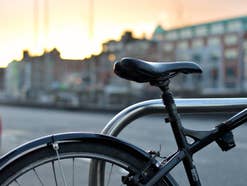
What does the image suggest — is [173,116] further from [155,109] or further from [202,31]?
[202,31]

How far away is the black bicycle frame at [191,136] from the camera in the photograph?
215 centimetres

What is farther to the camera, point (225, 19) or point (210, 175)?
point (225, 19)

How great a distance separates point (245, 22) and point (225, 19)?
554cm

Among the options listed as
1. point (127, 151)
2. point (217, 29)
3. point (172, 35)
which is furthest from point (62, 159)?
point (217, 29)

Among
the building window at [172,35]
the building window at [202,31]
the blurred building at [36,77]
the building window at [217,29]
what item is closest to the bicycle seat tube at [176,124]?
the blurred building at [36,77]

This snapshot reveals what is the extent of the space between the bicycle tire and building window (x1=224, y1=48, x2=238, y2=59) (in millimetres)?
82251

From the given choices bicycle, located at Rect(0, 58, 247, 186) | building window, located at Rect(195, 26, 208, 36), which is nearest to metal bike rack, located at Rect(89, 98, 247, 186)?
bicycle, located at Rect(0, 58, 247, 186)

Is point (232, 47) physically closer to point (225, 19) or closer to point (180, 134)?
point (225, 19)

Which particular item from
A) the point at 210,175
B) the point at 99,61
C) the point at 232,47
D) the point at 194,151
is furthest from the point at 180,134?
the point at 232,47

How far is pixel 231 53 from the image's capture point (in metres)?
84.2

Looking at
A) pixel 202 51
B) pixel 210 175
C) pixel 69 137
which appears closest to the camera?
pixel 69 137

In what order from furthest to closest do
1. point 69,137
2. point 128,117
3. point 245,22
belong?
point 245,22 < point 128,117 < point 69,137

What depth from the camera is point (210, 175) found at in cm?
523

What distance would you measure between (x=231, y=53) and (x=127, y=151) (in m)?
84.8
